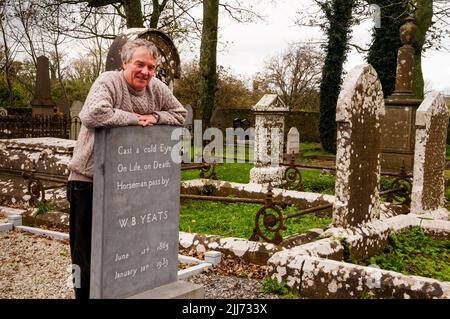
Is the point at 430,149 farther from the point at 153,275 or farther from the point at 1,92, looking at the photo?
the point at 1,92

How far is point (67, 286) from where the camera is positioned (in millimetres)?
4922

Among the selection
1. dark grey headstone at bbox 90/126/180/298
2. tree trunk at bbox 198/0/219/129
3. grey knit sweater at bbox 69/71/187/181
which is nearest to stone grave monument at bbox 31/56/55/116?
tree trunk at bbox 198/0/219/129

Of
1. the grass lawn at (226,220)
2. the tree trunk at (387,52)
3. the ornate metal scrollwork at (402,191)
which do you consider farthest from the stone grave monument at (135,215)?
the tree trunk at (387,52)

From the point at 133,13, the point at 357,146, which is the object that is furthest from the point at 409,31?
the point at 357,146

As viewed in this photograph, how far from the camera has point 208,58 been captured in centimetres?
1745

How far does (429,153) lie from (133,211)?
597 centimetres

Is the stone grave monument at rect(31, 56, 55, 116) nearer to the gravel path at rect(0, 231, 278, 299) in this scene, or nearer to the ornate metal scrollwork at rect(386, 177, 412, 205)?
the gravel path at rect(0, 231, 278, 299)

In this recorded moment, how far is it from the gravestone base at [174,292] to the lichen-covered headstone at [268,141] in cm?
767

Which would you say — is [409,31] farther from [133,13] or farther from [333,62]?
[333,62]

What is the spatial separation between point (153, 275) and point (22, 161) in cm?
622

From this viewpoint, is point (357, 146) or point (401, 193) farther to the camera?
point (401, 193)

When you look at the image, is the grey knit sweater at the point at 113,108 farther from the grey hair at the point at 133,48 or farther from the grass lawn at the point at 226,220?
the grass lawn at the point at 226,220

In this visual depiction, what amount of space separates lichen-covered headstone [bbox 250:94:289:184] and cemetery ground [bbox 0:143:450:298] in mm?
3054

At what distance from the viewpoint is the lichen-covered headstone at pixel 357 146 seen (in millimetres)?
5930
